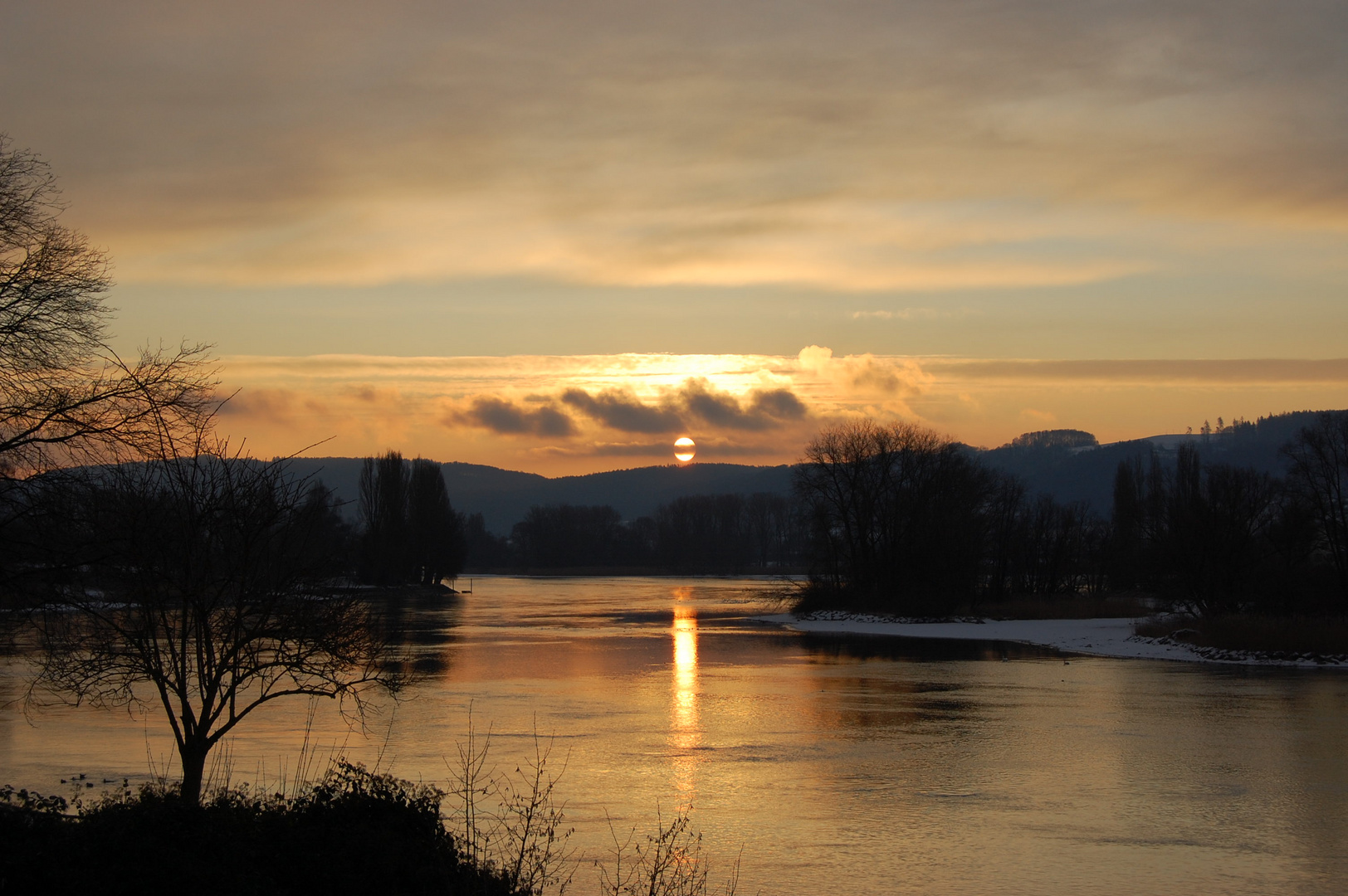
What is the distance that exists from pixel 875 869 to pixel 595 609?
177 feet

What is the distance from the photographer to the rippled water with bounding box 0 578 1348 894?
11195mm

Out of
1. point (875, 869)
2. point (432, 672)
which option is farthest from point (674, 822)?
point (432, 672)

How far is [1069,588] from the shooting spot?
7331 centimetres

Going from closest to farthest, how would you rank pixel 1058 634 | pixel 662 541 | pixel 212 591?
pixel 212 591 < pixel 1058 634 < pixel 662 541

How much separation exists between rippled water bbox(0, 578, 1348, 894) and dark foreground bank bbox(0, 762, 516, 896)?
3023mm

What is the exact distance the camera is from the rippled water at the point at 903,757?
1120 centimetres

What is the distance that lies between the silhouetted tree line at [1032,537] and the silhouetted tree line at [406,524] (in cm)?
3846

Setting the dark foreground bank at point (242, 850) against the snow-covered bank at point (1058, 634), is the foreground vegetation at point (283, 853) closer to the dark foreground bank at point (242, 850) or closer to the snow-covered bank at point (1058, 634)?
the dark foreground bank at point (242, 850)

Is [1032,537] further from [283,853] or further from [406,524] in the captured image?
[283,853]

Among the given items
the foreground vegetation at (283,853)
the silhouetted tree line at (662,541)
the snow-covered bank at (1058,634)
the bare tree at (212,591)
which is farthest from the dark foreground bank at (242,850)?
the silhouetted tree line at (662,541)

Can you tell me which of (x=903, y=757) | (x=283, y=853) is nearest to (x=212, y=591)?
(x=283, y=853)

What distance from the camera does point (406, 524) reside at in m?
91.7

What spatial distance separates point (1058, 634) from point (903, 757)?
30.7m

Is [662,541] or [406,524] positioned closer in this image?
[406,524]
